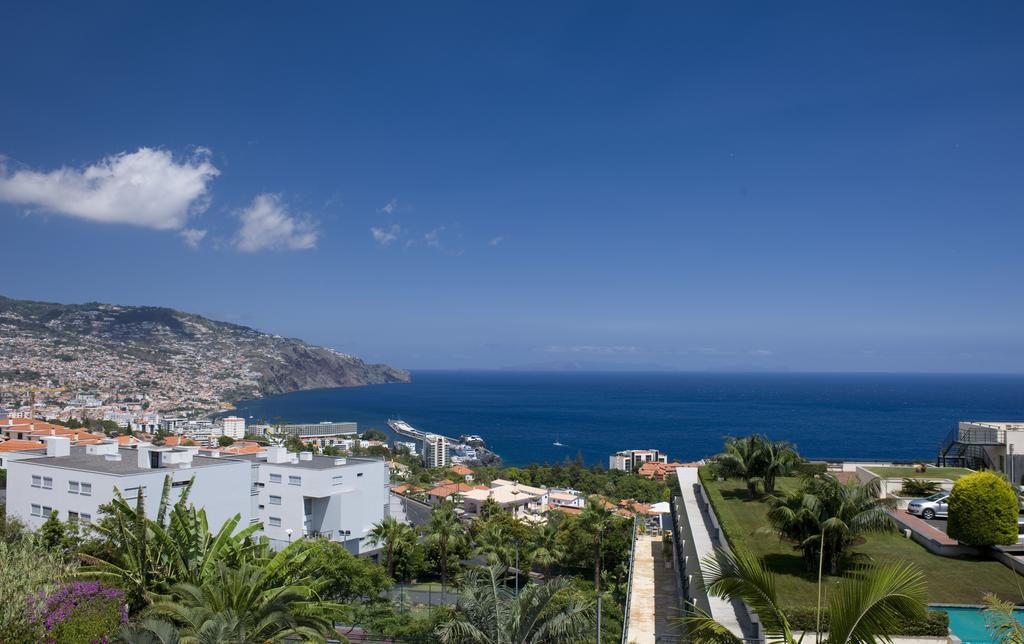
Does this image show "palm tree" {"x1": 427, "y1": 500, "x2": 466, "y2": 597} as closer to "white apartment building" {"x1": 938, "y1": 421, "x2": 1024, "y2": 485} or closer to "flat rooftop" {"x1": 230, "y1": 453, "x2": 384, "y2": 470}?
"flat rooftop" {"x1": 230, "y1": 453, "x2": 384, "y2": 470}

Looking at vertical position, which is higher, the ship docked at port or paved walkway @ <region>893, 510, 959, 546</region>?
paved walkway @ <region>893, 510, 959, 546</region>

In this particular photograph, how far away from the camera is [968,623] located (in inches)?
384

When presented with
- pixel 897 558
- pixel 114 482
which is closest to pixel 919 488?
pixel 897 558

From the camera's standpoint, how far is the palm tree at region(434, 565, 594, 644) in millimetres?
9953

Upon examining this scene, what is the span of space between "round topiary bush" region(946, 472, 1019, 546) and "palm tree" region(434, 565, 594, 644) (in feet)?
25.5

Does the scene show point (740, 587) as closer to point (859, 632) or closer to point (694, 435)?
point (859, 632)

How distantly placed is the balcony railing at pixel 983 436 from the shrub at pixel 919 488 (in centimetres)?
649

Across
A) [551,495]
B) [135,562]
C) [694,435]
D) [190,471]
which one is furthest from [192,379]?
[135,562]

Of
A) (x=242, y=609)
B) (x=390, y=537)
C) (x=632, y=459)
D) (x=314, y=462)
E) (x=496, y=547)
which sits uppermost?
(x=242, y=609)

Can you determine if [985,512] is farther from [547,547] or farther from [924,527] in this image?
[547,547]

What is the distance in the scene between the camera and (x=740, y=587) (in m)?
5.42

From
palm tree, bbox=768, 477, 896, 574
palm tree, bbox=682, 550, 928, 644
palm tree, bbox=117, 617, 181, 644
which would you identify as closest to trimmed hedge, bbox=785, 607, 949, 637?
palm tree, bbox=768, 477, 896, 574

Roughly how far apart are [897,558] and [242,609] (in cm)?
1137

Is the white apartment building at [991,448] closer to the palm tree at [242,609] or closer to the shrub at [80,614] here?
the palm tree at [242,609]
